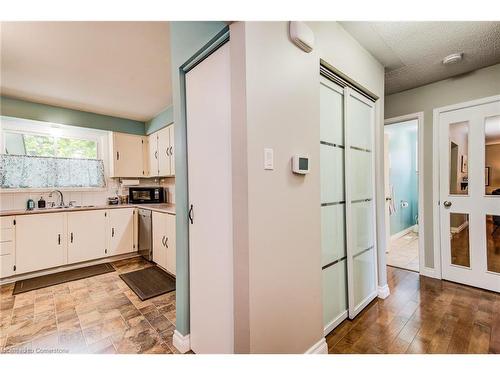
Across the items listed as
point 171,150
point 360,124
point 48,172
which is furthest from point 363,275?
point 48,172

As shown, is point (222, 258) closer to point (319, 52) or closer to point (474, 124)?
point (319, 52)

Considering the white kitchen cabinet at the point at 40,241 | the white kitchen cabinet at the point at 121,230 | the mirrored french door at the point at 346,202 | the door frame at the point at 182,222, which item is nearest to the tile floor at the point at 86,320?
the door frame at the point at 182,222

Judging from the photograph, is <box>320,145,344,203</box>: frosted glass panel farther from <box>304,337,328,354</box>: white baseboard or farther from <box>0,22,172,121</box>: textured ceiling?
<box>0,22,172,121</box>: textured ceiling

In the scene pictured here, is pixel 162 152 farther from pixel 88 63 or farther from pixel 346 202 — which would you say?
pixel 346 202

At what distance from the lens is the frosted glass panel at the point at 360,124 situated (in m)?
2.10

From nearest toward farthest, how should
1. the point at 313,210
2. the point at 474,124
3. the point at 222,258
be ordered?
the point at 222,258 → the point at 313,210 → the point at 474,124

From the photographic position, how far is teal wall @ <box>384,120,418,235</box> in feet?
16.0

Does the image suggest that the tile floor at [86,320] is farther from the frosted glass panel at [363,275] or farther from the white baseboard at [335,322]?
the frosted glass panel at [363,275]

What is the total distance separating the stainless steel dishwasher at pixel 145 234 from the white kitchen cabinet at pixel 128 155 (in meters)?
0.87

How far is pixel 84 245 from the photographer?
3389 mm

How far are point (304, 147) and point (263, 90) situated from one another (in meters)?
0.44

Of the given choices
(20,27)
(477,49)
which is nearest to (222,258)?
(20,27)

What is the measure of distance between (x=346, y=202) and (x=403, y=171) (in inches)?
169
